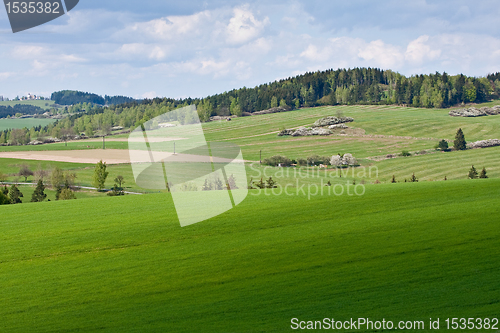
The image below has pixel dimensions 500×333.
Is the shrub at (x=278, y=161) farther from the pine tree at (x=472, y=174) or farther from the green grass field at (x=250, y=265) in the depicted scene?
the green grass field at (x=250, y=265)

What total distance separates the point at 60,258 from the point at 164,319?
7.05 meters

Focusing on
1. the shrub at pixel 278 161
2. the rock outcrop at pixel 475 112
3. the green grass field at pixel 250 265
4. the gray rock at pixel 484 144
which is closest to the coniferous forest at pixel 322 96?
the rock outcrop at pixel 475 112

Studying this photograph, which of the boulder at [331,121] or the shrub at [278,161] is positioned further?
the boulder at [331,121]

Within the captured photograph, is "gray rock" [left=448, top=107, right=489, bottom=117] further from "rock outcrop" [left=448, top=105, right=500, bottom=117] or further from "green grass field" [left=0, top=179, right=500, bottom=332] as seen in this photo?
"green grass field" [left=0, top=179, right=500, bottom=332]

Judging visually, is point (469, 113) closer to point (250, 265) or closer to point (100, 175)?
point (100, 175)

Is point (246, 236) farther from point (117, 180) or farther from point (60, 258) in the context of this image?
point (117, 180)

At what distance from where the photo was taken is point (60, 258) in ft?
53.9

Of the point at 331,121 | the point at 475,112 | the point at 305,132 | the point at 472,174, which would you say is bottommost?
the point at 472,174

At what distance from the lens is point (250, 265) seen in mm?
15312

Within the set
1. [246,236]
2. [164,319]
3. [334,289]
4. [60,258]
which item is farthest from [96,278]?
[334,289]

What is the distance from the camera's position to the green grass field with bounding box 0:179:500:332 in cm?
1203

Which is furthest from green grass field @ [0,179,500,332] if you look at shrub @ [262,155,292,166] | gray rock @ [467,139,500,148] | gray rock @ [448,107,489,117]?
gray rock @ [448,107,489,117]

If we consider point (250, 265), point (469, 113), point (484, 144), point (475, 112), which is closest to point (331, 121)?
point (484, 144)

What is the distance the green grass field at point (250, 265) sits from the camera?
12031 mm
